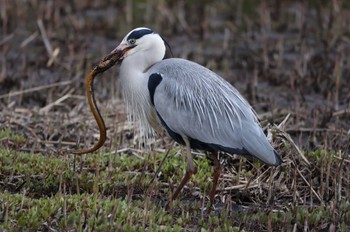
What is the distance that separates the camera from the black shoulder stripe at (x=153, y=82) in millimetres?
6140

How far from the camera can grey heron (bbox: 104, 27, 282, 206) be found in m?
5.89

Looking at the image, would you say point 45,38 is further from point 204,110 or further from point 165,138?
point 204,110

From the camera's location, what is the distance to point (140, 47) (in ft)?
20.7

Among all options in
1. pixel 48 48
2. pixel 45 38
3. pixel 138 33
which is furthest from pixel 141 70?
pixel 45 38

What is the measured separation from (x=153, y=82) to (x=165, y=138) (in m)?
1.58

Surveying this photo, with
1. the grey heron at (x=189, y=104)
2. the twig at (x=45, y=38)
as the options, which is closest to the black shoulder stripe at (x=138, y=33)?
the grey heron at (x=189, y=104)

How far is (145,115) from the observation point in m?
6.41

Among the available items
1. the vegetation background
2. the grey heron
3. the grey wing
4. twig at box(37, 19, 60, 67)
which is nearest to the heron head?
the grey heron

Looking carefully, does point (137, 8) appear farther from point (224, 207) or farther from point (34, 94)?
point (224, 207)

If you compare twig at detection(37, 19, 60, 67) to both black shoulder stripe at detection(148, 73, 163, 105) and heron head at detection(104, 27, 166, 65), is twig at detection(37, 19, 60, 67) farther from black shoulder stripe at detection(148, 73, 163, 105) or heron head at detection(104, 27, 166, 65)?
black shoulder stripe at detection(148, 73, 163, 105)

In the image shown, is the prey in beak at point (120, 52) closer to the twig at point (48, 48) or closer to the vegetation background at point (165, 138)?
the vegetation background at point (165, 138)

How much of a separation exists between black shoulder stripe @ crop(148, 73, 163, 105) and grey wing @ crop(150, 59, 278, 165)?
2 cm

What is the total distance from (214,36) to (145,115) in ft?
17.7

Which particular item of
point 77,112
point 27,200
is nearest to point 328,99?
point 77,112
